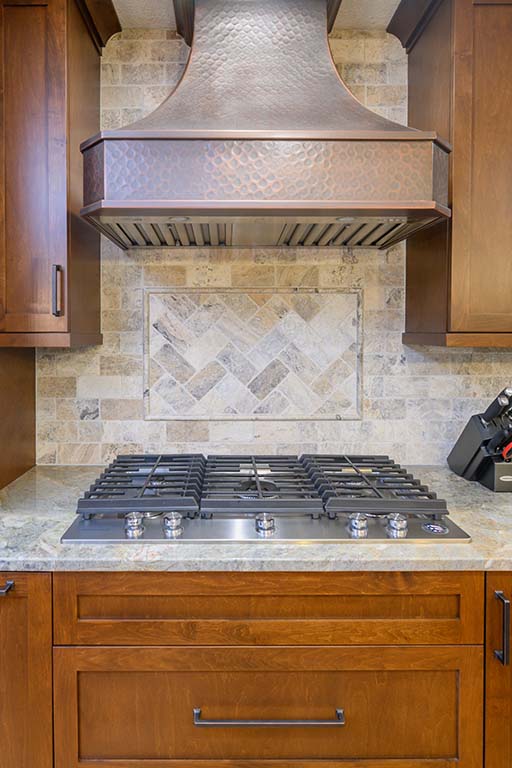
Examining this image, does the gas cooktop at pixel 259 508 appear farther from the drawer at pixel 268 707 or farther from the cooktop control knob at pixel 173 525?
the drawer at pixel 268 707

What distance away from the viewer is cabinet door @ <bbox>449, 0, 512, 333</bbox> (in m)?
1.54

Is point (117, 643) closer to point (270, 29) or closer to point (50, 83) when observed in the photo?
point (50, 83)

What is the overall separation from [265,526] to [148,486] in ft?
1.27

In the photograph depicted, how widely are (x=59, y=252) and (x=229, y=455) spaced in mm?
876

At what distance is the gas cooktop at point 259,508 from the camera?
4.14 ft

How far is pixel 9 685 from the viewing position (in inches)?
46.4

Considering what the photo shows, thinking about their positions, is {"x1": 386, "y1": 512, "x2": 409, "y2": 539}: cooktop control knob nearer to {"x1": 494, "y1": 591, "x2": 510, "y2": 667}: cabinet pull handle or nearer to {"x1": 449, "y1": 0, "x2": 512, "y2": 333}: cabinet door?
{"x1": 494, "y1": 591, "x2": 510, "y2": 667}: cabinet pull handle

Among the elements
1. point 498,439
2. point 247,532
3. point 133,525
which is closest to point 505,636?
point 247,532

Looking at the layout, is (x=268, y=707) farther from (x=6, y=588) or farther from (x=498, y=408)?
(x=498, y=408)

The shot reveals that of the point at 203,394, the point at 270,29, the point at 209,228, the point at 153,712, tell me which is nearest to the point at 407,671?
the point at 153,712

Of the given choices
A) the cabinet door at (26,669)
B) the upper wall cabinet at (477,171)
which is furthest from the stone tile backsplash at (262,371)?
the cabinet door at (26,669)

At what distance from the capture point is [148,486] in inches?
58.6

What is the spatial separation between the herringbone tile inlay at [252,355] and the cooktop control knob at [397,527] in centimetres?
72

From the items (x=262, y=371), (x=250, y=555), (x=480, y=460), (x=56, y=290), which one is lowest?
(x=250, y=555)
